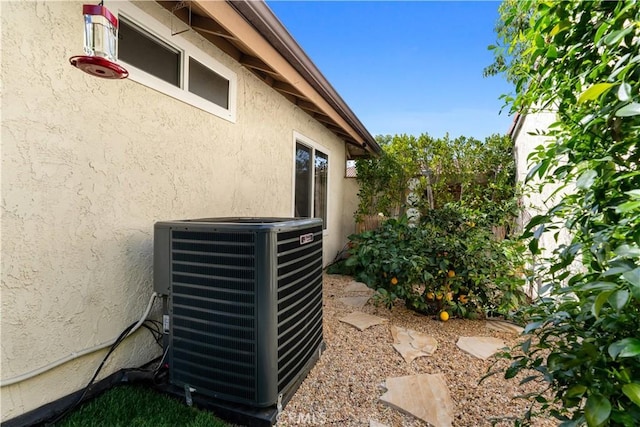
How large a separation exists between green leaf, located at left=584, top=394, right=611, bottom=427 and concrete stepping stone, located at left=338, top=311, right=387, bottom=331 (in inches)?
125

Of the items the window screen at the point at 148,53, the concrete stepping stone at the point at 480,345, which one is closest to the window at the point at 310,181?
the window screen at the point at 148,53

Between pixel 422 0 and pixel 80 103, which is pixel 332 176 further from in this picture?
pixel 80 103

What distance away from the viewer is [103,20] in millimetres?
1751

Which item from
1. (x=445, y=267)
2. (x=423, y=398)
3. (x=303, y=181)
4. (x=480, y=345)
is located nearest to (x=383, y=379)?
(x=423, y=398)

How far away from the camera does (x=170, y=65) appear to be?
9.45ft

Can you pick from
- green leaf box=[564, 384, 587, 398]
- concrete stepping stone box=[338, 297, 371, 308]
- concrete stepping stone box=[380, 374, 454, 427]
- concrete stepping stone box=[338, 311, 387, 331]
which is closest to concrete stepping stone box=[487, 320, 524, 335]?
concrete stepping stone box=[338, 311, 387, 331]

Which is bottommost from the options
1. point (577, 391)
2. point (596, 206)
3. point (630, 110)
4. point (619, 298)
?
point (577, 391)

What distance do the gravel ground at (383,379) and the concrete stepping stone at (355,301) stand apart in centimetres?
71

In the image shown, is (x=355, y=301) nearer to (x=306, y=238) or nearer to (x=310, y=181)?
(x=310, y=181)

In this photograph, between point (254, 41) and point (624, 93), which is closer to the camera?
point (624, 93)

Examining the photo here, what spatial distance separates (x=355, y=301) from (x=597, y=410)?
14.0 feet

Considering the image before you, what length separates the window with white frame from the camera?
2.45 m

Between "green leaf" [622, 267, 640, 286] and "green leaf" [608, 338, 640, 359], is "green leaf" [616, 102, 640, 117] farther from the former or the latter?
"green leaf" [608, 338, 640, 359]

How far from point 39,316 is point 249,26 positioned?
9.21 ft
